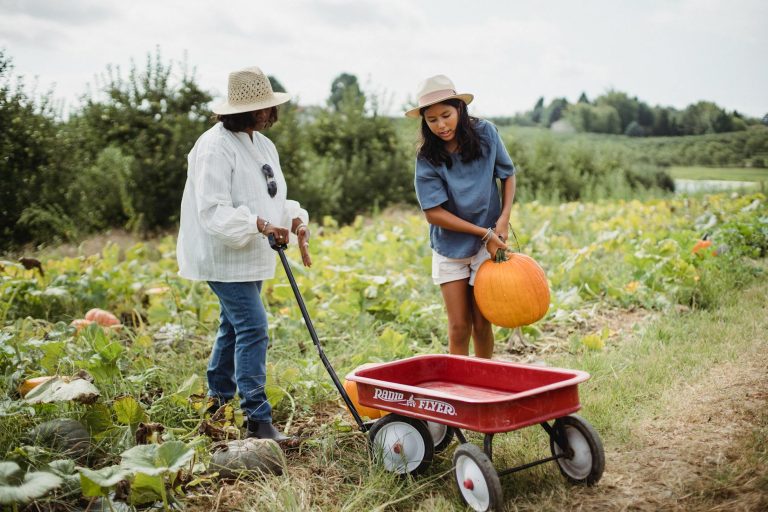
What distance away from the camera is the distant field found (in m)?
10.3

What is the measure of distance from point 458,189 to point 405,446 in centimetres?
131

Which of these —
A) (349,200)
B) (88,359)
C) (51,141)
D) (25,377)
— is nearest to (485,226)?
(88,359)

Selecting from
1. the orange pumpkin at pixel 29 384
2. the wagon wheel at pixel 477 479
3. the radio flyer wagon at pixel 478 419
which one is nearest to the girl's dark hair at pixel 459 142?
A: the radio flyer wagon at pixel 478 419

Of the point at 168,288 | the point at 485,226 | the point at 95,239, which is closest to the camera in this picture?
the point at 485,226

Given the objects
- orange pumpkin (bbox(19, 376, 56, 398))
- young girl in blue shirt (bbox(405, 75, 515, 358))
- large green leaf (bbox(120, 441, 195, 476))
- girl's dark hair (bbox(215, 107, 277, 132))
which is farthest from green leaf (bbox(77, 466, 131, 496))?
young girl in blue shirt (bbox(405, 75, 515, 358))

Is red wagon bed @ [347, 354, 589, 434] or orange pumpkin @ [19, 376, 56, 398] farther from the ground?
red wagon bed @ [347, 354, 589, 434]

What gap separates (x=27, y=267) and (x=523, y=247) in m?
4.54

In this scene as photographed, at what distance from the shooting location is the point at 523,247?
743 cm

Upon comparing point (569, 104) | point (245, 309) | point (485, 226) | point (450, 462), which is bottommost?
point (450, 462)

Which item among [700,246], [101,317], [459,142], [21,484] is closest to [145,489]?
[21,484]

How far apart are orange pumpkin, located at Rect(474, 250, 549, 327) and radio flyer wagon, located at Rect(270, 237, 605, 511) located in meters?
0.29

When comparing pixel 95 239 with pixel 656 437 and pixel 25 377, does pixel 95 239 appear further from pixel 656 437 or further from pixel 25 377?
pixel 656 437

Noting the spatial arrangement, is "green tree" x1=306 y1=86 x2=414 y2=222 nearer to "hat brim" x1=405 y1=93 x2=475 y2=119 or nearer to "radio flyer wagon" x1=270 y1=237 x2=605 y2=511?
"hat brim" x1=405 y1=93 x2=475 y2=119

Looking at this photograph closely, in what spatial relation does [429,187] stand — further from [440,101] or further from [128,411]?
[128,411]
